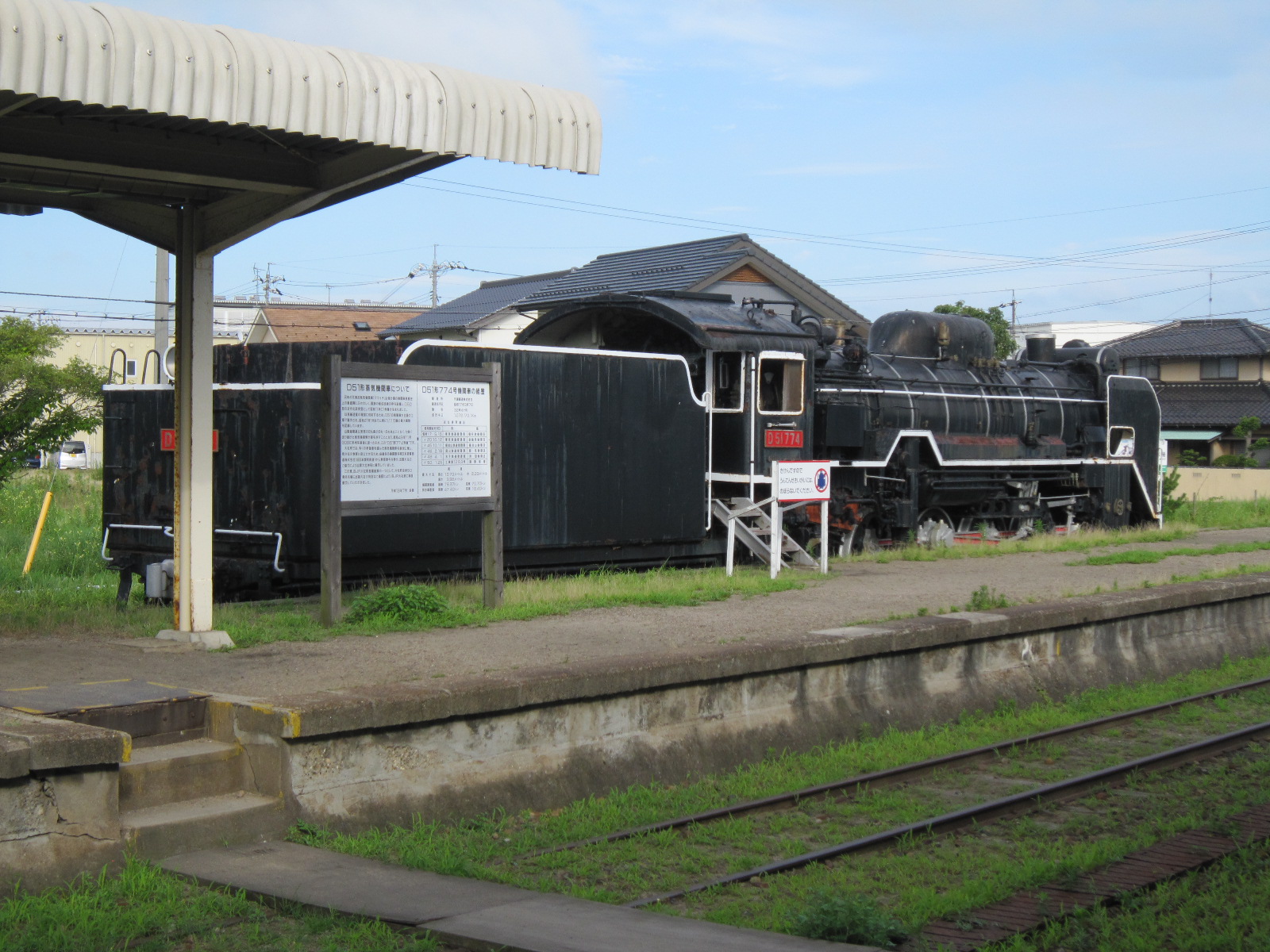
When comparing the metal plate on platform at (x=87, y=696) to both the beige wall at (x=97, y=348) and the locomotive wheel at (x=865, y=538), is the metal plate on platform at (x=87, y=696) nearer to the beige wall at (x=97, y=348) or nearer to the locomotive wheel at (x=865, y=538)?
the locomotive wheel at (x=865, y=538)

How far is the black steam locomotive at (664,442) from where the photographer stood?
10328 mm

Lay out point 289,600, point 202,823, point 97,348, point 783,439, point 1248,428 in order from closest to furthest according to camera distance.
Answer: point 202,823
point 289,600
point 783,439
point 1248,428
point 97,348

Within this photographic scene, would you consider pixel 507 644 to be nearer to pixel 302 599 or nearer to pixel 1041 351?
pixel 302 599

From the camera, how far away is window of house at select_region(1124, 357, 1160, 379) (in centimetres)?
5525

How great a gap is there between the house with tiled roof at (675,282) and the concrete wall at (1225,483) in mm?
10810

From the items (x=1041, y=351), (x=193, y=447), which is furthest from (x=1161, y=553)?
(x=193, y=447)

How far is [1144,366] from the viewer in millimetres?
55906

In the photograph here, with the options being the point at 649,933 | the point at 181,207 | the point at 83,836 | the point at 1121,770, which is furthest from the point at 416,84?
the point at 1121,770

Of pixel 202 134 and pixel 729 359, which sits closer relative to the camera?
pixel 202 134

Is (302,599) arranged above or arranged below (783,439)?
below

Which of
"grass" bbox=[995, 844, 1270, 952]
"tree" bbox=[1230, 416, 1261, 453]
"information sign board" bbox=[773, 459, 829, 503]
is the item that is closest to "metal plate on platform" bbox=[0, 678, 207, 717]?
"grass" bbox=[995, 844, 1270, 952]

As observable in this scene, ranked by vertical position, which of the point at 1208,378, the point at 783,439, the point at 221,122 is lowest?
the point at 783,439

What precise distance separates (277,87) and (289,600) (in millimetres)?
4876

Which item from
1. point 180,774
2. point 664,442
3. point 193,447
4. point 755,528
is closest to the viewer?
point 180,774
